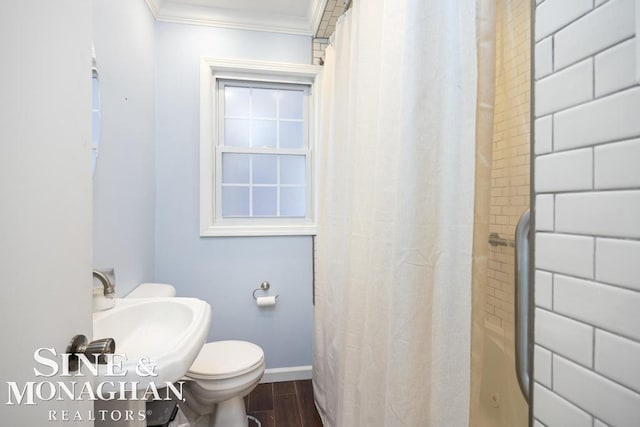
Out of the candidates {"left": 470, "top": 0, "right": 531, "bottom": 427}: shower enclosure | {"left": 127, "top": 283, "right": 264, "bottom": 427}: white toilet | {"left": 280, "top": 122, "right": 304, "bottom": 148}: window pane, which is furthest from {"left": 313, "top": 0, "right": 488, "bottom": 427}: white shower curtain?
{"left": 280, "top": 122, "right": 304, "bottom": 148}: window pane

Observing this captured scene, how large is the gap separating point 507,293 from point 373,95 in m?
0.84

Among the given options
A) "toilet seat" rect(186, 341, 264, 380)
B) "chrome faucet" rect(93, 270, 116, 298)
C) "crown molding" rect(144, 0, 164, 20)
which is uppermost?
"crown molding" rect(144, 0, 164, 20)

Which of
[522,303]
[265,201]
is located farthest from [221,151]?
[522,303]

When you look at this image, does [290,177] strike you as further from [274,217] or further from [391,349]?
[391,349]

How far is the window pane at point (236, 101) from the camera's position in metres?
2.28

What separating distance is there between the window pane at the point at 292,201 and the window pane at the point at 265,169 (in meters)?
0.13

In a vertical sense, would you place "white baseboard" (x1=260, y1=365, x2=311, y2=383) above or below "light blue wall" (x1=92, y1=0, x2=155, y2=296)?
below

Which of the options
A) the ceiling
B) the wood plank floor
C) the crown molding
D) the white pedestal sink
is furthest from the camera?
the ceiling

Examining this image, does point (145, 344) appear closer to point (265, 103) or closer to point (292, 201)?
point (292, 201)

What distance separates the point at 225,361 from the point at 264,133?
5.22 ft

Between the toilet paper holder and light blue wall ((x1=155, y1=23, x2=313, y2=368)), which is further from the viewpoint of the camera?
the toilet paper holder

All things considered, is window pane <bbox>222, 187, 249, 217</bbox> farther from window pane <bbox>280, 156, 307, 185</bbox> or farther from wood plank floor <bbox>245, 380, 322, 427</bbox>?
wood plank floor <bbox>245, 380, 322, 427</bbox>

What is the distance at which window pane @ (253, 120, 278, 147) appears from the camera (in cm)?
233

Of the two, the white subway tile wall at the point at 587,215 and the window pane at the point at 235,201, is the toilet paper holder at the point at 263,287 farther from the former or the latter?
the white subway tile wall at the point at 587,215
